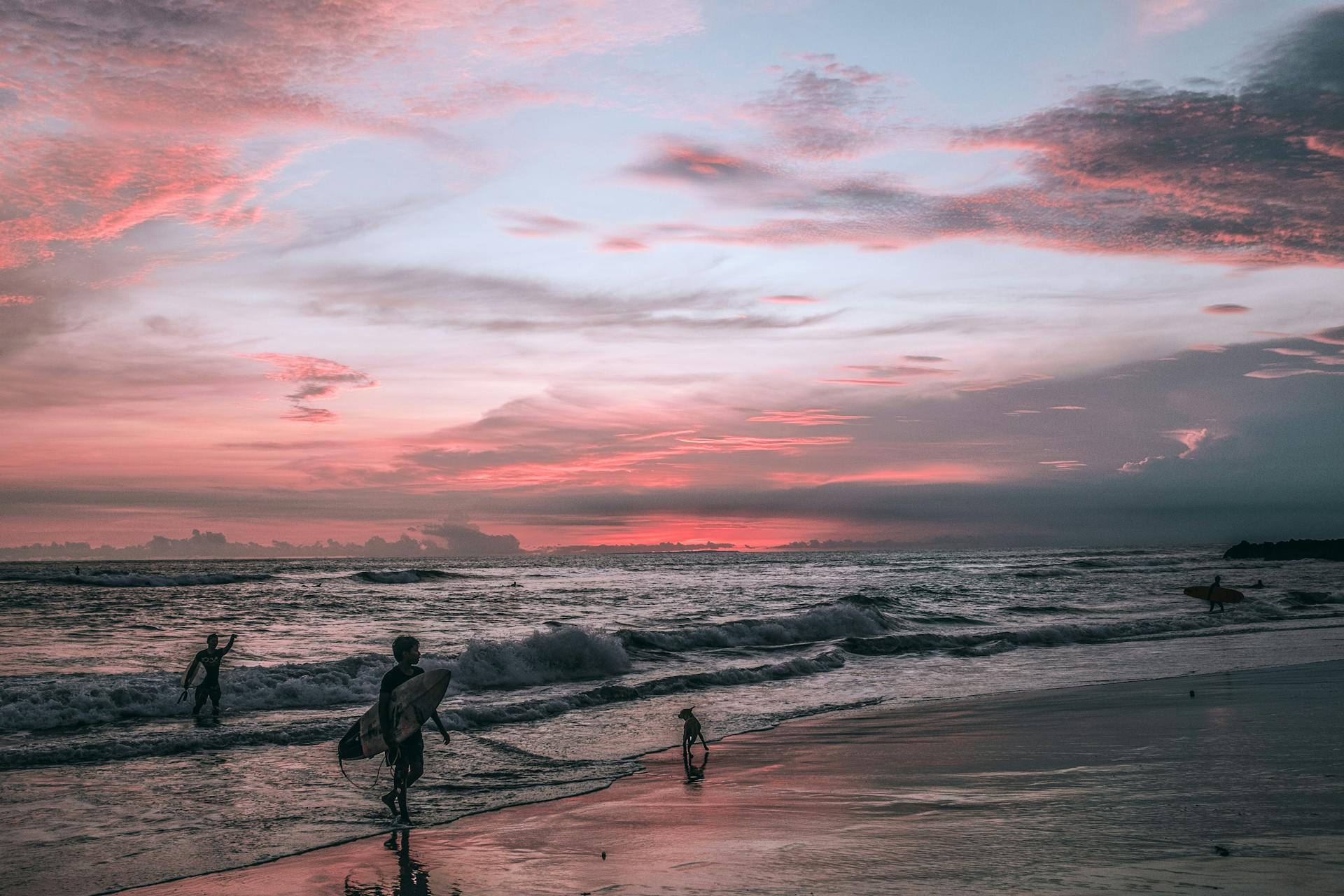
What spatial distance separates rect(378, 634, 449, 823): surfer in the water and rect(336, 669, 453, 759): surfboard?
0.06 metres

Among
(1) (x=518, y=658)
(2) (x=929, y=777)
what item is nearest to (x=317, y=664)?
(1) (x=518, y=658)

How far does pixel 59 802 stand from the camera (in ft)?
37.0

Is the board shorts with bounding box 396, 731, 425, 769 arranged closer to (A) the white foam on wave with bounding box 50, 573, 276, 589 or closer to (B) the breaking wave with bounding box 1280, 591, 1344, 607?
(B) the breaking wave with bounding box 1280, 591, 1344, 607

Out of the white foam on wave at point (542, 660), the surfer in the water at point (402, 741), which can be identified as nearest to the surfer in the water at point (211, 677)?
the white foam on wave at point (542, 660)

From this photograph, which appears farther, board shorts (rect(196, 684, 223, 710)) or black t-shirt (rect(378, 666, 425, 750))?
board shorts (rect(196, 684, 223, 710))

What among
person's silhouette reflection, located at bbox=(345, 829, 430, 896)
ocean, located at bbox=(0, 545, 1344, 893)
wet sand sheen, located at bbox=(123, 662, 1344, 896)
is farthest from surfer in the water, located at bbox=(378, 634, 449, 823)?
person's silhouette reflection, located at bbox=(345, 829, 430, 896)

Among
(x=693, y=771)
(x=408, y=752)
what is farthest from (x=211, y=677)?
(x=693, y=771)

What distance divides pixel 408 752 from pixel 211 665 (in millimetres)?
9616

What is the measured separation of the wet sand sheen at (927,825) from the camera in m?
7.41

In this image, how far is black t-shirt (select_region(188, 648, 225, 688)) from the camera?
17.6m

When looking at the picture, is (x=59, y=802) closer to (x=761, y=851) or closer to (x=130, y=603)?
(x=761, y=851)

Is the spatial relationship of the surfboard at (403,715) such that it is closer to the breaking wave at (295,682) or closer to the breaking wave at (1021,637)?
the breaking wave at (295,682)

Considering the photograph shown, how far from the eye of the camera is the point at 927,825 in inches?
357

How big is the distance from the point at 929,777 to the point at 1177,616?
32446 millimetres
